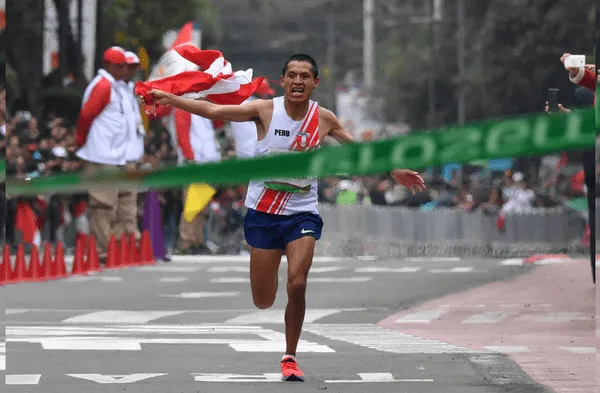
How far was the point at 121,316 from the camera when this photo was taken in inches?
627

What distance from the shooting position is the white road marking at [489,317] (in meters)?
15.3

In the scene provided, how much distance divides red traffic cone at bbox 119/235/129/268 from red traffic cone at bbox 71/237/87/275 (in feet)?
2.94

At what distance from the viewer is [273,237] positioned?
36.2 ft

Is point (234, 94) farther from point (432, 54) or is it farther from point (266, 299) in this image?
point (432, 54)

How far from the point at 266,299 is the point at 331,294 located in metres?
7.51

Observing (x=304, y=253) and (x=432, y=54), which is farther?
(x=432, y=54)

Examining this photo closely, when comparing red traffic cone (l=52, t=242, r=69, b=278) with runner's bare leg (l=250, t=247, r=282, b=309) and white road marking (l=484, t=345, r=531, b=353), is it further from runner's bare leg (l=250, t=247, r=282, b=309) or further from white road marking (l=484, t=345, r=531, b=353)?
runner's bare leg (l=250, t=247, r=282, b=309)

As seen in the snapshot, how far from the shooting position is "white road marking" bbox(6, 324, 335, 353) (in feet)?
41.7

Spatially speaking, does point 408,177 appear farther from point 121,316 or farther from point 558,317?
point 121,316

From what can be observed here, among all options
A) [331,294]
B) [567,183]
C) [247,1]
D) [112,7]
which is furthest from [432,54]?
[331,294]

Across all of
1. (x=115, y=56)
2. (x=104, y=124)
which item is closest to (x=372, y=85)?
(x=104, y=124)

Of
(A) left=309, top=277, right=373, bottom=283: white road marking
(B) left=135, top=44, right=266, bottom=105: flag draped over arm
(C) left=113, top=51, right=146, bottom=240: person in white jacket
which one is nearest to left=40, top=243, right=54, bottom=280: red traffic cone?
(C) left=113, top=51, right=146, bottom=240: person in white jacket

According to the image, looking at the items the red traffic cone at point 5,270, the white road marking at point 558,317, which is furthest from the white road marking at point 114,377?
the red traffic cone at point 5,270

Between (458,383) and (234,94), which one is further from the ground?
(234,94)
